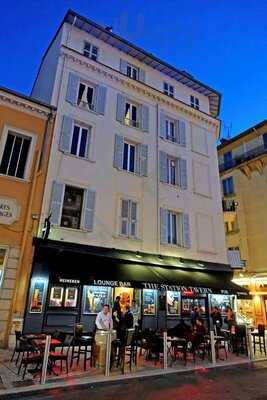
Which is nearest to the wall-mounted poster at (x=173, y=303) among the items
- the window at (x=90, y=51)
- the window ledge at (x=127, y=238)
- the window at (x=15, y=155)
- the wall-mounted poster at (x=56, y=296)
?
the window ledge at (x=127, y=238)

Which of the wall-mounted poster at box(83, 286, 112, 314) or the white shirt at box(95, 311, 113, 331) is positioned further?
the wall-mounted poster at box(83, 286, 112, 314)

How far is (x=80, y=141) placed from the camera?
13.1 metres

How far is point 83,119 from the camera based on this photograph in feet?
43.7

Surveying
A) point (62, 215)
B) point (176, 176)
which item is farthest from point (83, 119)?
point (176, 176)

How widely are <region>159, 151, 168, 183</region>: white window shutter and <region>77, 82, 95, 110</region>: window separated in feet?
14.5

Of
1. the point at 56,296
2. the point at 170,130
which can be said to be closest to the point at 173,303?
the point at 56,296

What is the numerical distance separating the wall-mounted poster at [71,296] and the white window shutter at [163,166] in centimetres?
712

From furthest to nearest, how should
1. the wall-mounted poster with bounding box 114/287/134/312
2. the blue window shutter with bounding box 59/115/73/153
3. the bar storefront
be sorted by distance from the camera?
1. the blue window shutter with bounding box 59/115/73/153
2. the wall-mounted poster with bounding box 114/287/134/312
3. the bar storefront

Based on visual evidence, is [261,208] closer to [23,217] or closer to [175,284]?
[175,284]

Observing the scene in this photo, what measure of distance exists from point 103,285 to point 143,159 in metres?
7.19

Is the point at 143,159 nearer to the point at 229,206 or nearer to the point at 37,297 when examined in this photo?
the point at 37,297

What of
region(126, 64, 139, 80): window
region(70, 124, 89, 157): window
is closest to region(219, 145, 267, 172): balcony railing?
region(126, 64, 139, 80): window

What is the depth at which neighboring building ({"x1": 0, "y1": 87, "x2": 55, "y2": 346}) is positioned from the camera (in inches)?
377

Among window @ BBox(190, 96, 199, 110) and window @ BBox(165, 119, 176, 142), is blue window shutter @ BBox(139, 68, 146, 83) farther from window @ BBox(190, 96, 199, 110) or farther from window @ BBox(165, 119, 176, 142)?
window @ BBox(190, 96, 199, 110)
